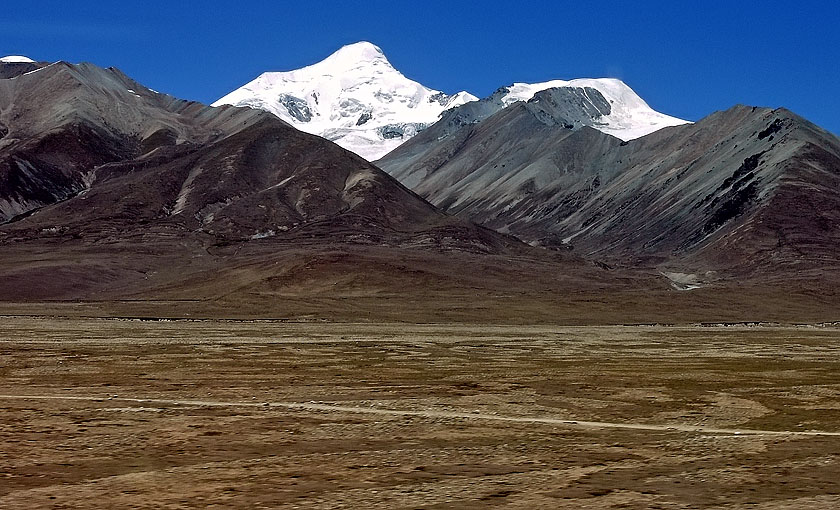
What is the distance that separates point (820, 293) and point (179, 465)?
181 meters

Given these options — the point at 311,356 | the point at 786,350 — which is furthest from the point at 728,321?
the point at 311,356

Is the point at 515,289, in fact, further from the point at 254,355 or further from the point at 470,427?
the point at 470,427

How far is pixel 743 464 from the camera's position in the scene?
2645 centimetres

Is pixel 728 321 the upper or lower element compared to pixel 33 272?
lower

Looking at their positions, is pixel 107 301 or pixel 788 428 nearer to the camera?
pixel 788 428

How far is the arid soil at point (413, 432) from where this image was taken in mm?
22703

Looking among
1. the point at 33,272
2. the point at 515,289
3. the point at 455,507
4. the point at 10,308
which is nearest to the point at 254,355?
the point at 455,507

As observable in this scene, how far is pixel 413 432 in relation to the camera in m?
31.9

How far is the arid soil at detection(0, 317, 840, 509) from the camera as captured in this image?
22703 mm

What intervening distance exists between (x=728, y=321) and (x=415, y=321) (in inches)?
2015

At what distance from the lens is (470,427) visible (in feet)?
108

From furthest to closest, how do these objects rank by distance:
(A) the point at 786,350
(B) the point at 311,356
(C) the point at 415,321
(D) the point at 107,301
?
(D) the point at 107,301 → (C) the point at 415,321 → (A) the point at 786,350 → (B) the point at 311,356

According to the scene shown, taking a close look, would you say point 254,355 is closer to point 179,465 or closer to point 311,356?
point 311,356

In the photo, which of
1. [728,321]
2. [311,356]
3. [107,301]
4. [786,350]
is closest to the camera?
[311,356]
